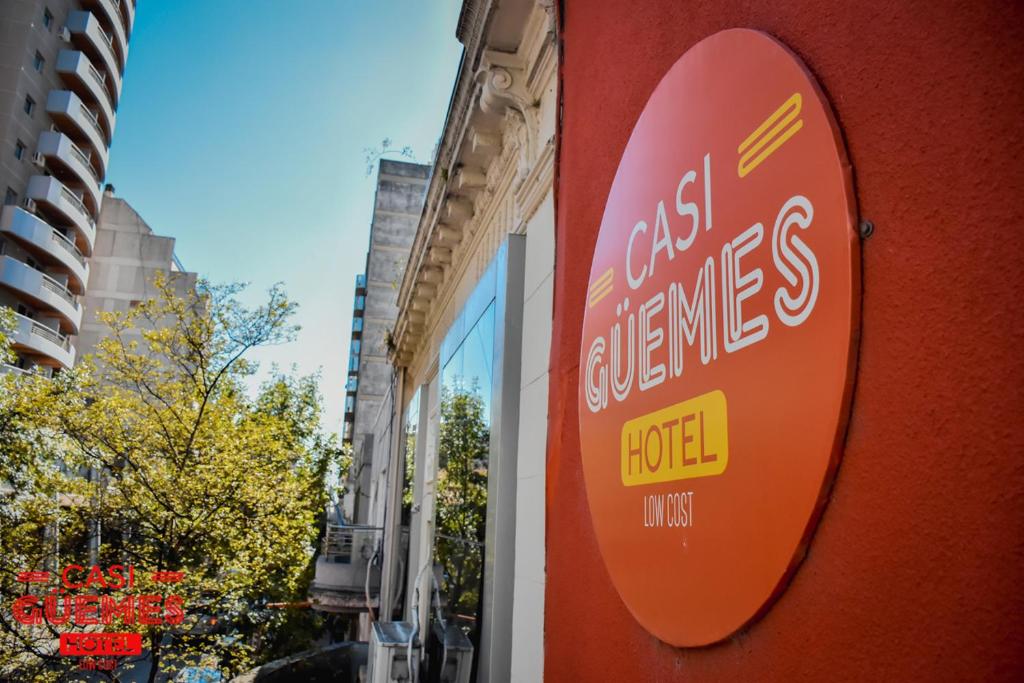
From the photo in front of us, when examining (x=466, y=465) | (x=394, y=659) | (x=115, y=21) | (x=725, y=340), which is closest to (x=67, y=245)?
(x=115, y=21)

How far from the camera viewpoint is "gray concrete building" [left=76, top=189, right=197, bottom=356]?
38938mm

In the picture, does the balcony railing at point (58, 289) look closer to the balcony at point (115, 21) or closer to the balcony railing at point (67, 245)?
the balcony railing at point (67, 245)

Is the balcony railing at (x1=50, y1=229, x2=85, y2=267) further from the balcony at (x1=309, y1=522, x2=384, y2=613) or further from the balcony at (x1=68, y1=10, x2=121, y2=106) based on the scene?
the balcony at (x1=309, y1=522, x2=384, y2=613)

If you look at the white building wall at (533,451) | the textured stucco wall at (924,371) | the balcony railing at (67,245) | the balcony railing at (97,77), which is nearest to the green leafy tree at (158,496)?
the white building wall at (533,451)

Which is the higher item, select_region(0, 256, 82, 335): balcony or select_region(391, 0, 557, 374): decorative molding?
select_region(0, 256, 82, 335): balcony

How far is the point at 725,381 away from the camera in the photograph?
4.64ft

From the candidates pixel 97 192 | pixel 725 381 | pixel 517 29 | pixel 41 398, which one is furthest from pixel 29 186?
pixel 725 381

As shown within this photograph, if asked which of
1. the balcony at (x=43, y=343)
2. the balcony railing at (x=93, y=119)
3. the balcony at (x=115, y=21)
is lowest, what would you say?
the balcony at (x=43, y=343)

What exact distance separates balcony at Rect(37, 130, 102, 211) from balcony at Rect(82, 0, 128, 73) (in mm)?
6543

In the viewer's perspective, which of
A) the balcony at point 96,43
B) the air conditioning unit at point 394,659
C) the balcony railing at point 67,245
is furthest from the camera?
the balcony at point 96,43

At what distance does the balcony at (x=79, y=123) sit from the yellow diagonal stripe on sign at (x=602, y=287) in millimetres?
36739

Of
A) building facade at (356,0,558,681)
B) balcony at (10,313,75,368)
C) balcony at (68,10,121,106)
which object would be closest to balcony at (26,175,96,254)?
balcony at (10,313,75,368)

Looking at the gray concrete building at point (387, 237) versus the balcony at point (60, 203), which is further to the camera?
the gray concrete building at point (387, 237)

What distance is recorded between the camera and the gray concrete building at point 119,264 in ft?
128
